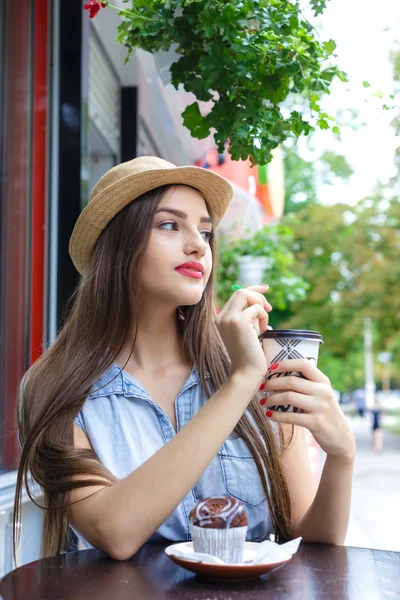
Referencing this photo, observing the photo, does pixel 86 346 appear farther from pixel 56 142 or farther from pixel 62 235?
pixel 56 142

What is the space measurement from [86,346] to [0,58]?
1.83 meters

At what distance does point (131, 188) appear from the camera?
2.04 metres

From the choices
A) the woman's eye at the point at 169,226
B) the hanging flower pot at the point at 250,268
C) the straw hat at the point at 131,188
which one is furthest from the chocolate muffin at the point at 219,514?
the hanging flower pot at the point at 250,268

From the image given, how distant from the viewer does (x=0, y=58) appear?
322 cm

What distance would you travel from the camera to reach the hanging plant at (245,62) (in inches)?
81.7

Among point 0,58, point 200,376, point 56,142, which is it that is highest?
point 0,58

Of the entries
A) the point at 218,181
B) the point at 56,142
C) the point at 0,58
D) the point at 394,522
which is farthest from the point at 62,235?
the point at 394,522

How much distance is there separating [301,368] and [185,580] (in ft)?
1.61

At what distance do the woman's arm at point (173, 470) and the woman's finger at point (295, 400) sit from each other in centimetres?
7

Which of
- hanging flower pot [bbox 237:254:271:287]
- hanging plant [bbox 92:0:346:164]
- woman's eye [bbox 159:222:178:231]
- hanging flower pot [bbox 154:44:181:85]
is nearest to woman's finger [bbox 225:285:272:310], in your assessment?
woman's eye [bbox 159:222:178:231]

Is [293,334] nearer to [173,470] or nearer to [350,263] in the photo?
[173,470]

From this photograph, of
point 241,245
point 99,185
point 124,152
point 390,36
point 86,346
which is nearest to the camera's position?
point 86,346

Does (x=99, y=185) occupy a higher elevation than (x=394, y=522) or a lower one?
higher

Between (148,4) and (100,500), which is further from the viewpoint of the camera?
(148,4)
